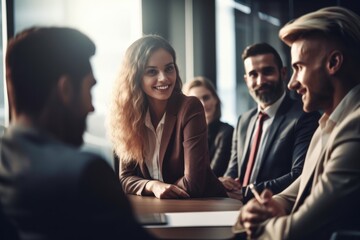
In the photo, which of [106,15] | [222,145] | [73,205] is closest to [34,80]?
[73,205]

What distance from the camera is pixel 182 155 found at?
9.39 ft

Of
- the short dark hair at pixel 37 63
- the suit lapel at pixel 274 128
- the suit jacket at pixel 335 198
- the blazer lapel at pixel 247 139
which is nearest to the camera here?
the short dark hair at pixel 37 63

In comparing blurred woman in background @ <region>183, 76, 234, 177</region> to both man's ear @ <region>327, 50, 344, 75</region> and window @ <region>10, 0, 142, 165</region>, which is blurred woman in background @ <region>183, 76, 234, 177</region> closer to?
window @ <region>10, 0, 142, 165</region>

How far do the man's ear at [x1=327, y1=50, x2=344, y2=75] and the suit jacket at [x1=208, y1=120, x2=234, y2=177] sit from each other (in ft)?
8.80

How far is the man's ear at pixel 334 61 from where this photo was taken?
1882mm

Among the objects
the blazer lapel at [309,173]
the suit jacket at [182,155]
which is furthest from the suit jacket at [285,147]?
the blazer lapel at [309,173]

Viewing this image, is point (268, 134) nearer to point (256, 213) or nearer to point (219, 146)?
point (219, 146)

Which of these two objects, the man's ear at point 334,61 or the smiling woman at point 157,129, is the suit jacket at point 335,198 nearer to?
the man's ear at point 334,61

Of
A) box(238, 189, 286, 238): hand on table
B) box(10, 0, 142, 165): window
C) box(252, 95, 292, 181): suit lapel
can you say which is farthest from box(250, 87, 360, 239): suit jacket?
box(10, 0, 142, 165): window

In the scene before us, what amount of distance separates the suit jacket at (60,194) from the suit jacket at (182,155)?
146 centimetres

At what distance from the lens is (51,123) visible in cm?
138

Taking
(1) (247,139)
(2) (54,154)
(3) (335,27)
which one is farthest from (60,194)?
(1) (247,139)

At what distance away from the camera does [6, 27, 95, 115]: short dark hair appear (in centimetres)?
137

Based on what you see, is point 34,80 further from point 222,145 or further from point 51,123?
point 222,145
